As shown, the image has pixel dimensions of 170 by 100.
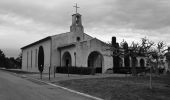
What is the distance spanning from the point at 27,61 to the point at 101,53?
26435 mm

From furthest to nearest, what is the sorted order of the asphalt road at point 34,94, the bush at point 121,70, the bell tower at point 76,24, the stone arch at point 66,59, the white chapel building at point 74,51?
the bell tower at point 76,24 < the stone arch at point 66,59 < the white chapel building at point 74,51 < the bush at point 121,70 < the asphalt road at point 34,94

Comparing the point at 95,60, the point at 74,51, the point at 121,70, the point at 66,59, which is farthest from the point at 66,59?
the point at 121,70

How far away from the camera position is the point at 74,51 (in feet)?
124

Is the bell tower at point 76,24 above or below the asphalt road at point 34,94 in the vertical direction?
above

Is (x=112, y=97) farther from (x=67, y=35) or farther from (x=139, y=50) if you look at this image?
(x=67, y=35)

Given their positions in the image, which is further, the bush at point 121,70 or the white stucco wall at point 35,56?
the white stucco wall at point 35,56

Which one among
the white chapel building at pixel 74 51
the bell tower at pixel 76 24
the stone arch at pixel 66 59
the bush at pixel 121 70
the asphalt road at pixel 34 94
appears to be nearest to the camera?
the asphalt road at pixel 34 94

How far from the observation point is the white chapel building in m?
37.9

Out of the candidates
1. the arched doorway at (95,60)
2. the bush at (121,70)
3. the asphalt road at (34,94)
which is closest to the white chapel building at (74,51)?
the arched doorway at (95,60)

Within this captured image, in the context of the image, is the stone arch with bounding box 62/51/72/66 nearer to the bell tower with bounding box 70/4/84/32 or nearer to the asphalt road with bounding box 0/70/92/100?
the bell tower with bounding box 70/4/84/32

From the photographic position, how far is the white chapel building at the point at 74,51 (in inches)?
1492

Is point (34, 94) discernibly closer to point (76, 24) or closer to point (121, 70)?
point (121, 70)

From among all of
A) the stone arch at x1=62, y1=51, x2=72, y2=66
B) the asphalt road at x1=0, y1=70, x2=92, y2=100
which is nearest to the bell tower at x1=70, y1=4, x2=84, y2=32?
the stone arch at x1=62, y1=51, x2=72, y2=66

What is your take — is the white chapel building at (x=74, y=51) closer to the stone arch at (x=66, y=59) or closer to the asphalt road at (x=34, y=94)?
the stone arch at (x=66, y=59)
